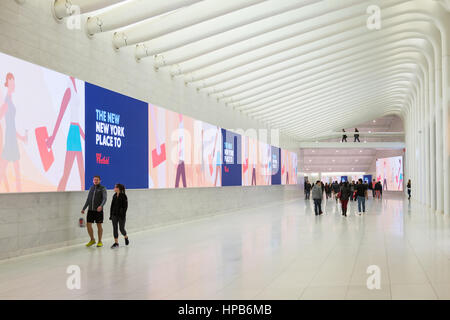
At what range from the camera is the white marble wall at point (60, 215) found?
8.82 metres

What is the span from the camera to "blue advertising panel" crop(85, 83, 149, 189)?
11.1m

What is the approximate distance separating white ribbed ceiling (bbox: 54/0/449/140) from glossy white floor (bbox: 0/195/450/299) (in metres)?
5.19

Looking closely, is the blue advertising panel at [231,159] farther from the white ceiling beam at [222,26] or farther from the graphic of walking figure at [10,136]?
the graphic of walking figure at [10,136]

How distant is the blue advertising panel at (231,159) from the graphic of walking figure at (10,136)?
473 inches

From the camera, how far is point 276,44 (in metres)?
16.2

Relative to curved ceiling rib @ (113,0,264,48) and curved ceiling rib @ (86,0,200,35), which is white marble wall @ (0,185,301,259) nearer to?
curved ceiling rib @ (86,0,200,35)

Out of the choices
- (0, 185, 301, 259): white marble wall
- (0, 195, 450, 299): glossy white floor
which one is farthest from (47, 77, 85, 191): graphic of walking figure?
(0, 195, 450, 299): glossy white floor

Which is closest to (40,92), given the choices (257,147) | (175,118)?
(175,118)

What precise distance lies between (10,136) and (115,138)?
12.2ft

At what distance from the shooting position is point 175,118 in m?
15.6

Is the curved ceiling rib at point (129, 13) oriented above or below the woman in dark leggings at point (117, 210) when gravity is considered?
above

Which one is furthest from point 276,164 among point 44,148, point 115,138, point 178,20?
point 44,148

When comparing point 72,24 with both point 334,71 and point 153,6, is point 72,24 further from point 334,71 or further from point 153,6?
point 334,71

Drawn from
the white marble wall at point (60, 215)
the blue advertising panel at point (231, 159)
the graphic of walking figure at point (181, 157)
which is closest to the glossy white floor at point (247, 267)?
the white marble wall at point (60, 215)
